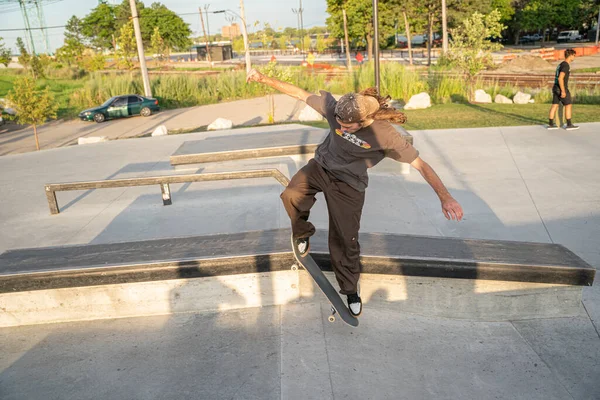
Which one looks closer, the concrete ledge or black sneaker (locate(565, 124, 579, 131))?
the concrete ledge

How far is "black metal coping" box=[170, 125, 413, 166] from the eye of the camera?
7.62m

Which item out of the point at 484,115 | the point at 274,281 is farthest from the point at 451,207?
the point at 484,115

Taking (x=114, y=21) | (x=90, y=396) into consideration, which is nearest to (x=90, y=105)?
(x=90, y=396)

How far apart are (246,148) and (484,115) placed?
9313 mm

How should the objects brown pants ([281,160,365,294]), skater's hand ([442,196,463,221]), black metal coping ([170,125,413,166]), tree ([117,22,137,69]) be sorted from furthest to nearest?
tree ([117,22,137,69]), black metal coping ([170,125,413,166]), brown pants ([281,160,365,294]), skater's hand ([442,196,463,221])

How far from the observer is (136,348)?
11.7ft

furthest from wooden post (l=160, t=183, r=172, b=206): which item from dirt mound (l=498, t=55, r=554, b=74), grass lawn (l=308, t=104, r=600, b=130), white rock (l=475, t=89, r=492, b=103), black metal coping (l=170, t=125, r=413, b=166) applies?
dirt mound (l=498, t=55, r=554, b=74)

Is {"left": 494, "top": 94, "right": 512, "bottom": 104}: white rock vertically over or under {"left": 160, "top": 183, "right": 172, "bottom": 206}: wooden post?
under

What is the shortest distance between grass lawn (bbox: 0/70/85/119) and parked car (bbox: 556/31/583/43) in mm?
54716

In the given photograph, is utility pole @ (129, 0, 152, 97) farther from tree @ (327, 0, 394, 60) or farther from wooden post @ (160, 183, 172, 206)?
tree @ (327, 0, 394, 60)

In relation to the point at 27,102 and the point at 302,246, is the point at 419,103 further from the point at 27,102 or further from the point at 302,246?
the point at 302,246

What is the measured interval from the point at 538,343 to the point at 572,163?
5.61 metres

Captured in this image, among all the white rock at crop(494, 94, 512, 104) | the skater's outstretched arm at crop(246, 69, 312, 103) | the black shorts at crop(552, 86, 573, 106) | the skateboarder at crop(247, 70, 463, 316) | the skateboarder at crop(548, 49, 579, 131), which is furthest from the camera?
the white rock at crop(494, 94, 512, 104)

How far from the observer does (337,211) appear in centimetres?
354
